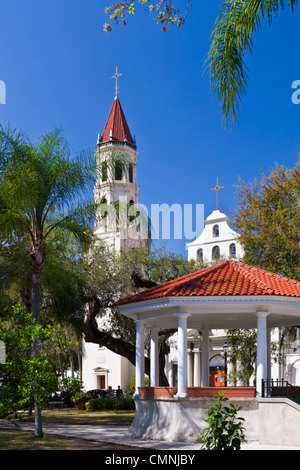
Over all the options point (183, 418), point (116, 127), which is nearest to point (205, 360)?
point (183, 418)

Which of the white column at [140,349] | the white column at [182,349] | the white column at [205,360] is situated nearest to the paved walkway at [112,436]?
the white column at [140,349]

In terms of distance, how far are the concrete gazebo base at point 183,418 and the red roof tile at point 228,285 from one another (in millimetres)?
3108

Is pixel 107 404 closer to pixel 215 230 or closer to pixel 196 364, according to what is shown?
pixel 196 364

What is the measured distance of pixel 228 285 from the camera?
66.5ft

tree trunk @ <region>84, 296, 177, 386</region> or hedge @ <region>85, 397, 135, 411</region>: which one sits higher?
tree trunk @ <region>84, 296, 177, 386</region>

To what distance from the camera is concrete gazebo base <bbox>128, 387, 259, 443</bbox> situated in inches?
736

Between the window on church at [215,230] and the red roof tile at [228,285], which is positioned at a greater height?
the window on church at [215,230]

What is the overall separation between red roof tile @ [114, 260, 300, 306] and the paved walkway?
4315 mm

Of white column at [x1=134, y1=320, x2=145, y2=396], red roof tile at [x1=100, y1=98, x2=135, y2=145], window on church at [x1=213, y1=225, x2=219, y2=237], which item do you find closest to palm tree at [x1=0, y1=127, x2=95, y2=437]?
white column at [x1=134, y1=320, x2=145, y2=396]

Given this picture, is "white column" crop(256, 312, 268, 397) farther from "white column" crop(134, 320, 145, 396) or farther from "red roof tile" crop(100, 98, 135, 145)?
"red roof tile" crop(100, 98, 135, 145)

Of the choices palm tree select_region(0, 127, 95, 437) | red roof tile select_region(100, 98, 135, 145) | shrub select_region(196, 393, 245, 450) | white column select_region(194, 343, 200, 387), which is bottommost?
white column select_region(194, 343, 200, 387)

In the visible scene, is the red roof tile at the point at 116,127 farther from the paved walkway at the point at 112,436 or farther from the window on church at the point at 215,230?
the paved walkway at the point at 112,436

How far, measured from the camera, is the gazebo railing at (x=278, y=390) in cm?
1894

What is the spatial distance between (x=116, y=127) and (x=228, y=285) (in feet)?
201
